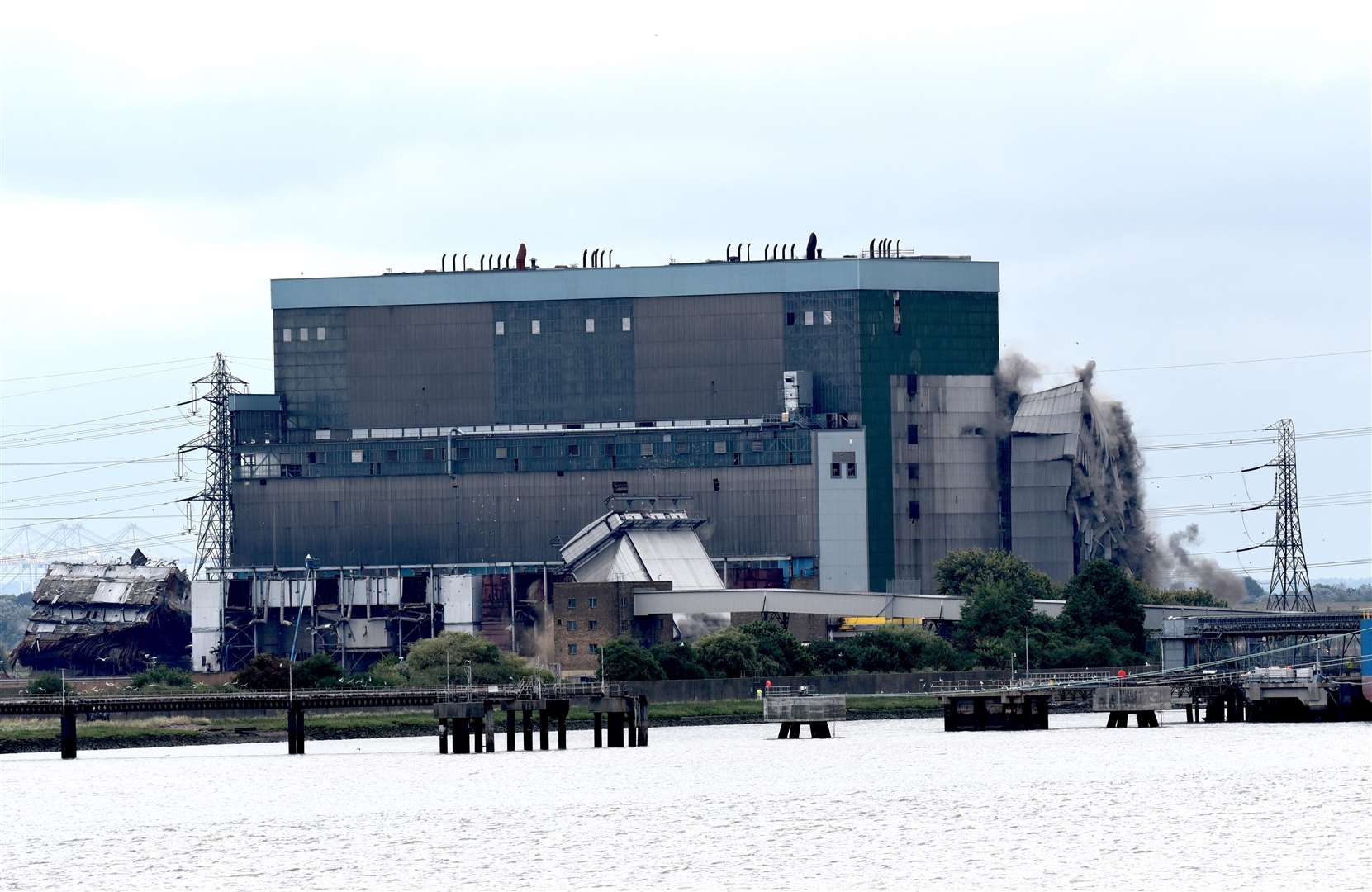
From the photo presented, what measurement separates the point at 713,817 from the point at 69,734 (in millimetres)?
55653

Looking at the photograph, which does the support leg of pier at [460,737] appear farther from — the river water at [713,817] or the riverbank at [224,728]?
the riverbank at [224,728]

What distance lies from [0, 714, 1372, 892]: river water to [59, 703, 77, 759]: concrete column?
83.1 inches

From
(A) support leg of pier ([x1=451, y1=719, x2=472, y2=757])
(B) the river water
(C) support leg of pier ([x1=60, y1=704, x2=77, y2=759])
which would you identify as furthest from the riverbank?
(A) support leg of pier ([x1=451, y1=719, x2=472, y2=757])

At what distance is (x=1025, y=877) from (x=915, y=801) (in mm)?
27430

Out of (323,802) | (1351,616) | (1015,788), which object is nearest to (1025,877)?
(1015,788)

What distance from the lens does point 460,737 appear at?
514 ft

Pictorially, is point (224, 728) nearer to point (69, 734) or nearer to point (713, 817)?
point (69, 734)

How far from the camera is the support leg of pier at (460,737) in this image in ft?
505

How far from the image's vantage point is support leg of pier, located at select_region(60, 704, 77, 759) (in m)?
154

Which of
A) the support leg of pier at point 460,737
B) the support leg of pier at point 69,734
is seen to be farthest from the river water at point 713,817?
the support leg of pier at point 69,734

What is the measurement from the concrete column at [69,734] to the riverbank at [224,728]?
395 inches

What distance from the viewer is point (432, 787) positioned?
426 ft

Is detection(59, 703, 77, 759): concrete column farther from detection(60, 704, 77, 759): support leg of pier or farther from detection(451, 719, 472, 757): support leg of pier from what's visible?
detection(451, 719, 472, 757): support leg of pier

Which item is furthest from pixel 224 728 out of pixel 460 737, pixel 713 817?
pixel 713 817
